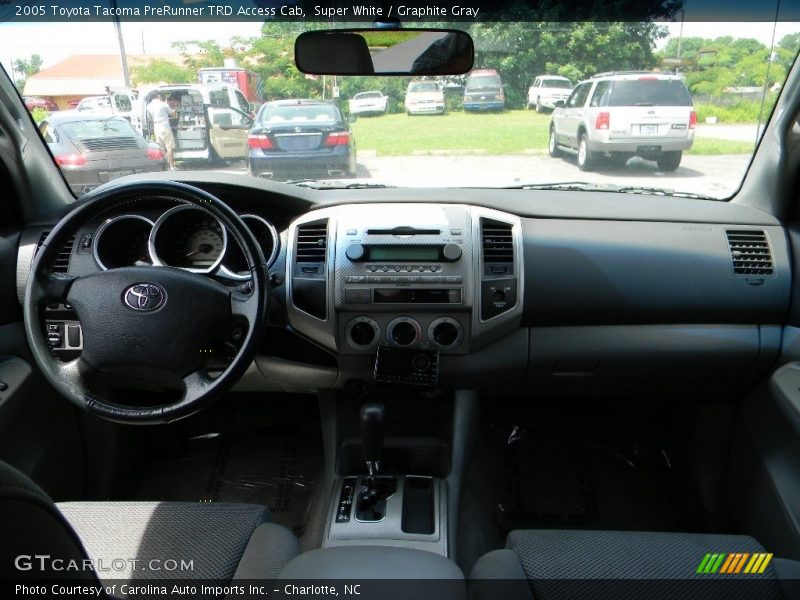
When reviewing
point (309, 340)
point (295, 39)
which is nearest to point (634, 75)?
point (295, 39)

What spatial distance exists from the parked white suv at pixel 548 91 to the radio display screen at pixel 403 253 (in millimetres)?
1146

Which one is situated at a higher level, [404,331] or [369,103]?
[369,103]

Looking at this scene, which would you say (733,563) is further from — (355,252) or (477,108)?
(477,108)

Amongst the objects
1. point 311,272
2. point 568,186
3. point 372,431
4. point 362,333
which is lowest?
point 372,431

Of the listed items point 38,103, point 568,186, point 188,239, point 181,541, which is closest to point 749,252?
point 568,186

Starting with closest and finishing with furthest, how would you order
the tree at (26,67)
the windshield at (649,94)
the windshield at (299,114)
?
the tree at (26,67), the windshield at (649,94), the windshield at (299,114)

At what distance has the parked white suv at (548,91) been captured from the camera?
10.5 ft

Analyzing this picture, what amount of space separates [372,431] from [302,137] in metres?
1.52

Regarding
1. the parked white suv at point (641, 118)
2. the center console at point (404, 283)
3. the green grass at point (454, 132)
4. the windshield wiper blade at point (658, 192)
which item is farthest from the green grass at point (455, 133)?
the center console at point (404, 283)

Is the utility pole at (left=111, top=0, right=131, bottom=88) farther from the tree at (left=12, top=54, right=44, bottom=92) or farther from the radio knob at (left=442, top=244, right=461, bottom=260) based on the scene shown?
the radio knob at (left=442, top=244, right=461, bottom=260)

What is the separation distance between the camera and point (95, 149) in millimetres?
→ 3242

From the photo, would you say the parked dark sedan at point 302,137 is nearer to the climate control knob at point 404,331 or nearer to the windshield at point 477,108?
the windshield at point 477,108

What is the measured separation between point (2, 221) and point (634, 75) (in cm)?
290

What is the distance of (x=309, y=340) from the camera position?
271 cm
